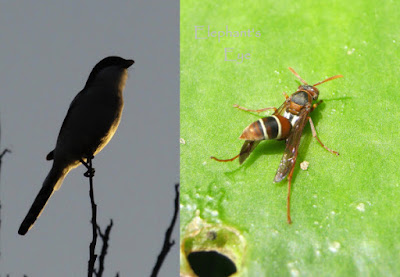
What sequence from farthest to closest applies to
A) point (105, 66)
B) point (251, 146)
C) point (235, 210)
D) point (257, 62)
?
point (105, 66)
point (257, 62)
point (251, 146)
point (235, 210)

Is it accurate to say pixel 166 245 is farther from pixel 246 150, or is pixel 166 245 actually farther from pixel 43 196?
pixel 43 196

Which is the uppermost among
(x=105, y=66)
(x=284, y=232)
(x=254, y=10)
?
(x=254, y=10)

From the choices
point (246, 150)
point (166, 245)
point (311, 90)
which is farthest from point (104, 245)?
point (311, 90)

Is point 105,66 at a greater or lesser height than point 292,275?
→ greater

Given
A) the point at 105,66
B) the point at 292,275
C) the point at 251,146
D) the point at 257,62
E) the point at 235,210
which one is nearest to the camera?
the point at 292,275

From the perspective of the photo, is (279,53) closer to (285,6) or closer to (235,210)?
(285,6)

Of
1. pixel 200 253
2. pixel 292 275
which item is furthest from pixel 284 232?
pixel 200 253

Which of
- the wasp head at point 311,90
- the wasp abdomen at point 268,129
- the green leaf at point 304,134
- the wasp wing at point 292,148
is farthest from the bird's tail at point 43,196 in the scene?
the wasp head at point 311,90

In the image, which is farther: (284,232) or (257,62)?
(257,62)
